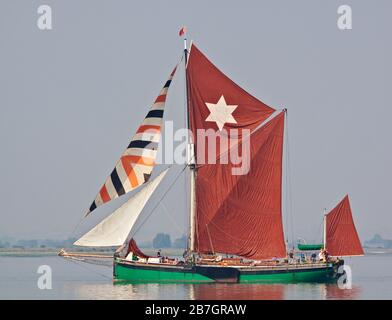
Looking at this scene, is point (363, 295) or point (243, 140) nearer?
point (363, 295)

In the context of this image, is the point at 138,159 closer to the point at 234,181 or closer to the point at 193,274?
the point at 234,181

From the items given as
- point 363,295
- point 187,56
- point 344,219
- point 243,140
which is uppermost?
point 187,56

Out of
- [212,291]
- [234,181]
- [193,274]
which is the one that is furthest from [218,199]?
[212,291]

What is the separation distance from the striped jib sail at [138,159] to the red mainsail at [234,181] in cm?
304

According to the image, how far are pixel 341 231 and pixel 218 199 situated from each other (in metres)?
10.2

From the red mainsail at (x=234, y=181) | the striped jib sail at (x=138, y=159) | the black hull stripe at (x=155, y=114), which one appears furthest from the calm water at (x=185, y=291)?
the black hull stripe at (x=155, y=114)

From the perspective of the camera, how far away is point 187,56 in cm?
7419

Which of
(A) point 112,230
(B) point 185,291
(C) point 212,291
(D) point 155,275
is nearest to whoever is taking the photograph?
(C) point 212,291

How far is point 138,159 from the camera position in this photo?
7125 centimetres

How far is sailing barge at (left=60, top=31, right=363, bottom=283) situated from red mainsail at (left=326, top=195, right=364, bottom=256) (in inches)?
145
